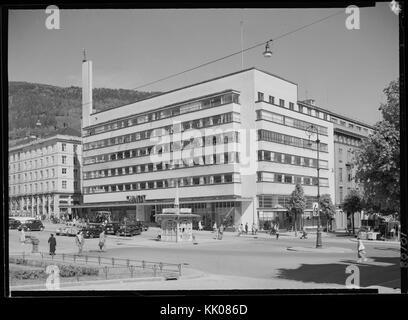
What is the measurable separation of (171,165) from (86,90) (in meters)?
1.36

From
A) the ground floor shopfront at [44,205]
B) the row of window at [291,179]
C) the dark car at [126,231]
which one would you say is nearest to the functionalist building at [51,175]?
the ground floor shopfront at [44,205]

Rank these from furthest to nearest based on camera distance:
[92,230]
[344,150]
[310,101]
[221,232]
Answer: [344,150], [221,232], [92,230], [310,101]

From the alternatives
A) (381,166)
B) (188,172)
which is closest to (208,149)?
(188,172)

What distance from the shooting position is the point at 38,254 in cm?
505

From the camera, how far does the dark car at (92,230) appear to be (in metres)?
5.85

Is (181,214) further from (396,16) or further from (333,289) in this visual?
(396,16)

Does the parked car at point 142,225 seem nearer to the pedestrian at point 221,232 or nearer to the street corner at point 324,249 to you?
the pedestrian at point 221,232

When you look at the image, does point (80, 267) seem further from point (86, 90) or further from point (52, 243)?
point (86, 90)

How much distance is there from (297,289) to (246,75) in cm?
257

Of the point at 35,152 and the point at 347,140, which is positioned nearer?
the point at 35,152

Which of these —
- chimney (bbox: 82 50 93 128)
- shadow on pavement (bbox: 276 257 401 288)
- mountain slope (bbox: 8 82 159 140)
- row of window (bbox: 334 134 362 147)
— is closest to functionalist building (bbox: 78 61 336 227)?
chimney (bbox: 82 50 93 128)

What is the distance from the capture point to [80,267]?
172 inches

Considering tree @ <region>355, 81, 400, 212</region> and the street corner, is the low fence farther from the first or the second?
tree @ <region>355, 81, 400, 212</region>
